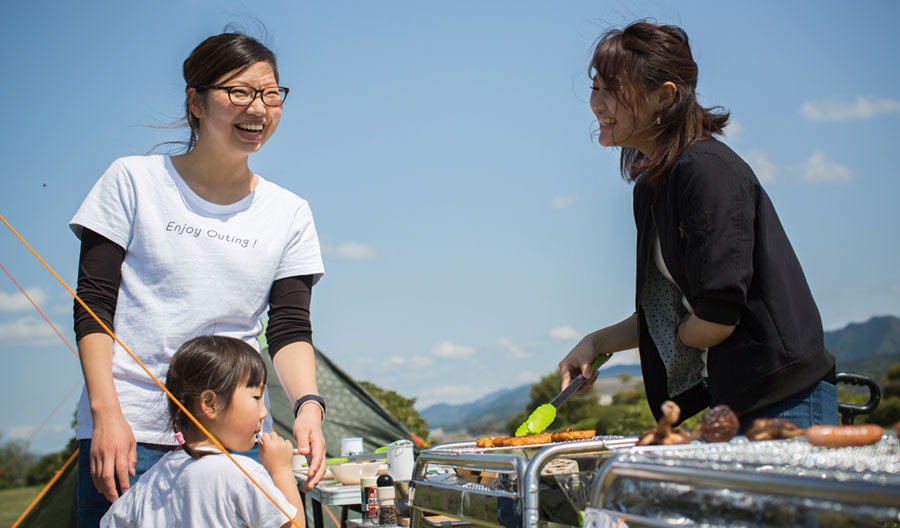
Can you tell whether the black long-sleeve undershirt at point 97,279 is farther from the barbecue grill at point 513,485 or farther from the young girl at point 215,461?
the barbecue grill at point 513,485

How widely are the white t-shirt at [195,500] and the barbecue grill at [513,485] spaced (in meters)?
0.34

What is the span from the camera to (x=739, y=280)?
1.27 metres

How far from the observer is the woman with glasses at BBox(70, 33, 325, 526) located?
154cm

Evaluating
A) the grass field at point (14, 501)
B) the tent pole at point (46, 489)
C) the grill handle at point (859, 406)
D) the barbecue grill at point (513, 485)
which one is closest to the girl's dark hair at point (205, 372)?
the barbecue grill at point (513, 485)

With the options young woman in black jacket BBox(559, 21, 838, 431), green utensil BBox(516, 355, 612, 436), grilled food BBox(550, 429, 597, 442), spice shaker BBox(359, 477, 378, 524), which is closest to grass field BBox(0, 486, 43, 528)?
spice shaker BBox(359, 477, 378, 524)

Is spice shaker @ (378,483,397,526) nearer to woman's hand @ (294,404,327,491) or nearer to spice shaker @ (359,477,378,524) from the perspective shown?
spice shaker @ (359,477,378,524)

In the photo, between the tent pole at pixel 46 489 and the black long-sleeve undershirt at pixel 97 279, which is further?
the tent pole at pixel 46 489

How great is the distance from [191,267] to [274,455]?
0.46m

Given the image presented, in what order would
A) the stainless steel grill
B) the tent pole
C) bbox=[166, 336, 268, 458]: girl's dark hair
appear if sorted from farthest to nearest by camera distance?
1. the tent pole
2. bbox=[166, 336, 268, 458]: girl's dark hair
3. the stainless steel grill

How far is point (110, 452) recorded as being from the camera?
4.74ft

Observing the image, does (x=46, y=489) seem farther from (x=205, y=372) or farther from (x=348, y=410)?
(x=205, y=372)

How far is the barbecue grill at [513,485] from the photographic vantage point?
1.05 m

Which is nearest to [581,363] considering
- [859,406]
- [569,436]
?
[569,436]

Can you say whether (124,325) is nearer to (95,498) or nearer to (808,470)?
(95,498)
